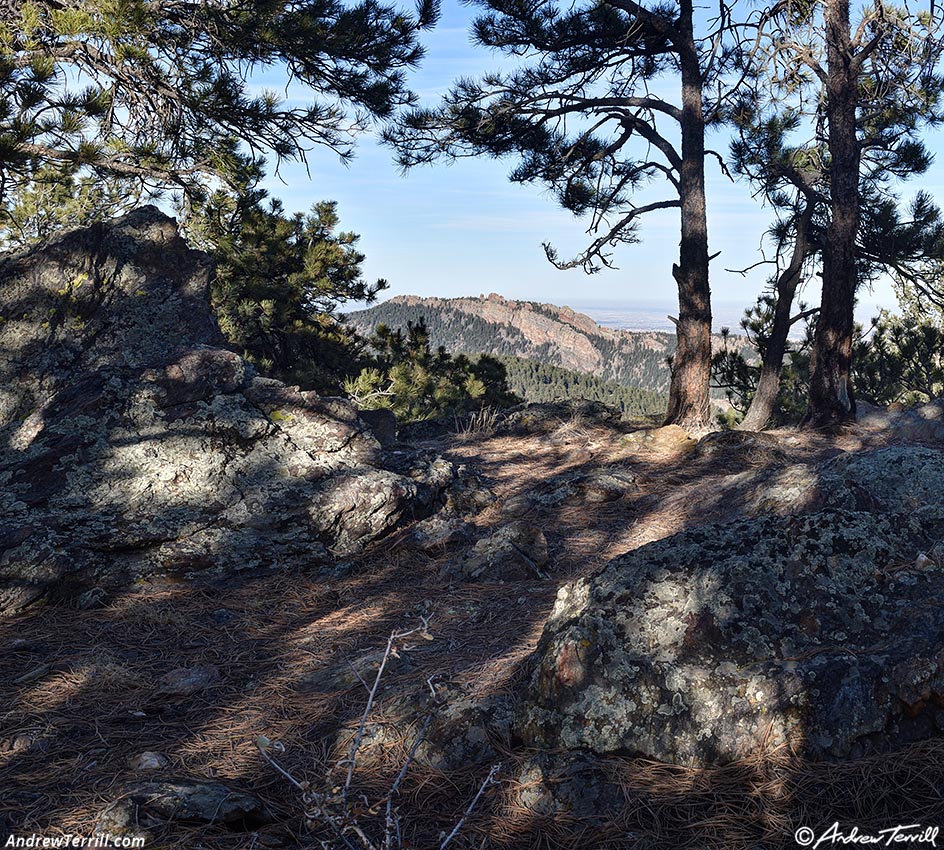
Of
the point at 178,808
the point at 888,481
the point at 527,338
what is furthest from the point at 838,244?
the point at 527,338

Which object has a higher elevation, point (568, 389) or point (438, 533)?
point (568, 389)

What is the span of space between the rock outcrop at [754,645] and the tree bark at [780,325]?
26.3 ft

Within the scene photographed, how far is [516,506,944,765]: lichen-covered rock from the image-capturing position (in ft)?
6.91

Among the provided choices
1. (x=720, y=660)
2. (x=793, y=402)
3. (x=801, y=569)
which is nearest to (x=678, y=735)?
(x=720, y=660)

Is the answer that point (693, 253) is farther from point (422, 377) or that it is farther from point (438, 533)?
point (422, 377)

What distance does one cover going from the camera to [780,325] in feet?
34.6

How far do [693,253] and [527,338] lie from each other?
6988 inches

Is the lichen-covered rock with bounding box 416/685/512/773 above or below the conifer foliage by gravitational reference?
below

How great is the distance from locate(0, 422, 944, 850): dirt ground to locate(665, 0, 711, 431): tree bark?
418 cm

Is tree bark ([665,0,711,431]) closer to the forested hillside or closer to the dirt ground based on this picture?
the dirt ground

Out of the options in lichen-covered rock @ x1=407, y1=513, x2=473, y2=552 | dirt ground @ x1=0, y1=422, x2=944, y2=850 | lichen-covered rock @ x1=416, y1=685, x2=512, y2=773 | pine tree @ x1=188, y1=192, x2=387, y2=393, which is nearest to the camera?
dirt ground @ x1=0, y1=422, x2=944, y2=850

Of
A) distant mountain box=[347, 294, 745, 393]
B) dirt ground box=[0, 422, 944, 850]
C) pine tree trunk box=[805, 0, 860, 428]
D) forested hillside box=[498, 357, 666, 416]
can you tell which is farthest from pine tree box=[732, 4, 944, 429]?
distant mountain box=[347, 294, 745, 393]

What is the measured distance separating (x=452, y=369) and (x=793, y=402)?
851cm

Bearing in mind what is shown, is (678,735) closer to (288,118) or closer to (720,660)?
(720,660)
